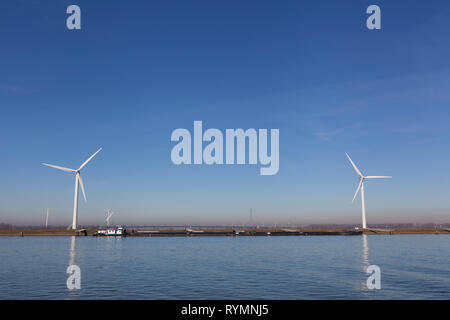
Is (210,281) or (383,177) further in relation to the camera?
(383,177)

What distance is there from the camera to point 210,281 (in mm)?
50969

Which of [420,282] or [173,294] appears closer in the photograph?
[173,294]

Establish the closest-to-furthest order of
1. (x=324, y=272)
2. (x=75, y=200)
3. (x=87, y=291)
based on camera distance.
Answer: (x=87, y=291) → (x=324, y=272) → (x=75, y=200)
